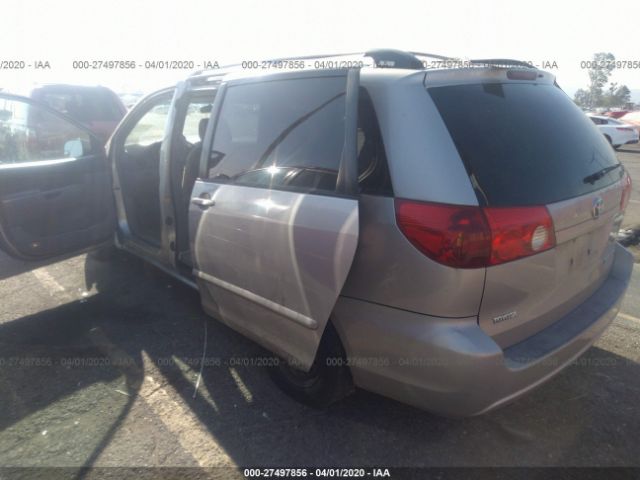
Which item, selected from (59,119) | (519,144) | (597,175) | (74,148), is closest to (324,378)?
(519,144)

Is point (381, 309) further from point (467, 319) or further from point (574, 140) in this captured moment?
point (574, 140)

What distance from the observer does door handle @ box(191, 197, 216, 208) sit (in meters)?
2.72

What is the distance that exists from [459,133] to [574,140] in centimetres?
77

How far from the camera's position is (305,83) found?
93.4 inches

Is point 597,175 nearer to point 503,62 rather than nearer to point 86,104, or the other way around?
point 503,62

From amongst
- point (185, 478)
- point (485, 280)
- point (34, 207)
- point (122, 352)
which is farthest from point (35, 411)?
point (485, 280)

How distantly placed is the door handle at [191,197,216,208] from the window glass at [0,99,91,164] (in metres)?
1.52

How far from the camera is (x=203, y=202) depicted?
9.12 feet

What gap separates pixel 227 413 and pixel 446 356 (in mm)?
1357

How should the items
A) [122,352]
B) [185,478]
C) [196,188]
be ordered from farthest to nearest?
[122,352]
[196,188]
[185,478]

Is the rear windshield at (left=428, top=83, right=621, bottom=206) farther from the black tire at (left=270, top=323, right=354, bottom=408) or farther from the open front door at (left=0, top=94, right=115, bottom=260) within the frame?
the open front door at (left=0, top=94, right=115, bottom=260)

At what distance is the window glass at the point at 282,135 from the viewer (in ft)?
7.21

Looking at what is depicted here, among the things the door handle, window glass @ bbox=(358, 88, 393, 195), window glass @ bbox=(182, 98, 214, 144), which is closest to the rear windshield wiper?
window glass @ bbox=(358, 88, 393, 195)

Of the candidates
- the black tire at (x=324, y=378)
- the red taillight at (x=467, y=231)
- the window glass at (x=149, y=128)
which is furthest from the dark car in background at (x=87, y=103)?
the red taillight at (x=467, y=231)
